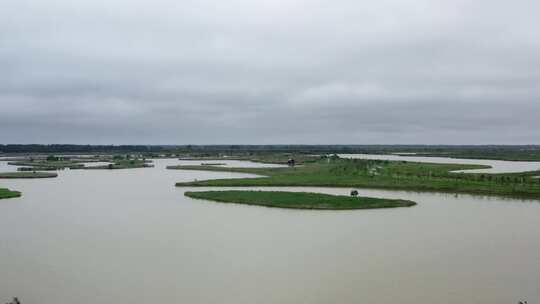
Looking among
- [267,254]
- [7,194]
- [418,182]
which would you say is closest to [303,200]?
[267,254]

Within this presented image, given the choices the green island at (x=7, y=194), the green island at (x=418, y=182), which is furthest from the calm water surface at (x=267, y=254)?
the green island at (x=7, y=194)

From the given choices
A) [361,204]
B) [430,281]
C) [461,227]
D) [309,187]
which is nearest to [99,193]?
[309,187]

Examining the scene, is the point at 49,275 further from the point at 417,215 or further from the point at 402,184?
the point at 402,184

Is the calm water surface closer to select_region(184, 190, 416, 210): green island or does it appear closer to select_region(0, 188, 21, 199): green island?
select_region(184, 190, 416, 210): green island

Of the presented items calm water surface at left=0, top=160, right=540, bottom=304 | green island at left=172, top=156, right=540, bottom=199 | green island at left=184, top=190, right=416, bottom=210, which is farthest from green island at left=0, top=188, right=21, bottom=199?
green island at left=184, top=190, right=416, bottom=210

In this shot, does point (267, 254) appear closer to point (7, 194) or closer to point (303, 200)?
point (303, 200)

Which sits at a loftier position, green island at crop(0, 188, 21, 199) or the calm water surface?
green island at crop(0, 188, 21, 199)
